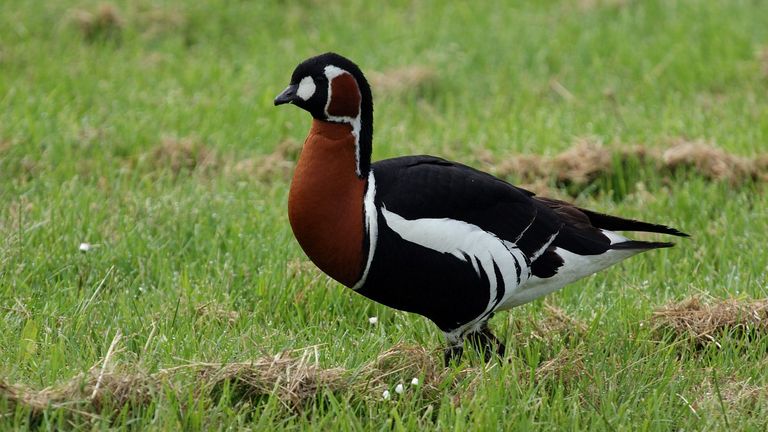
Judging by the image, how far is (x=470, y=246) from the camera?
475 cm

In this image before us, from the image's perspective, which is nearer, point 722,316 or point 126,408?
point 126,408

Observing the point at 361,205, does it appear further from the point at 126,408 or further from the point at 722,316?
the point at 722,316

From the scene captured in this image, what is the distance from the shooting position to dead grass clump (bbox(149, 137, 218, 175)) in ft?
23.6

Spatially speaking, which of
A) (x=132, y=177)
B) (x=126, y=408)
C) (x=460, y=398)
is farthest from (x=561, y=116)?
(x=126, y=408)

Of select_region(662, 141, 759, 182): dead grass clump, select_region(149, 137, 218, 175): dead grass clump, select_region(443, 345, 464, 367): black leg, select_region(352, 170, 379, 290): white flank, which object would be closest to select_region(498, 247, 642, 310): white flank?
select_region(443, 345, 464, 367): black leg

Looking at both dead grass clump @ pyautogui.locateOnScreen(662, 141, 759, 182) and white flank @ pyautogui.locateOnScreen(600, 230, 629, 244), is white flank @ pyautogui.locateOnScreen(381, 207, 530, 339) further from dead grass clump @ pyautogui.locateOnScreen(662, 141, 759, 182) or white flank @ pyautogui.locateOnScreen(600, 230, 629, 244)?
dead grass clump @ pyautogui.locateOnScreen(662, 141, 759, 182)

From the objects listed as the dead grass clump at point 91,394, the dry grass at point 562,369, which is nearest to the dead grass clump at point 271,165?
the dry grass at point 562,369

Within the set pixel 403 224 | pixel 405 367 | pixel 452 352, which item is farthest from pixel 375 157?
pixel 405 367

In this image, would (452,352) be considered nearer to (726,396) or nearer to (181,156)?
(726,396)

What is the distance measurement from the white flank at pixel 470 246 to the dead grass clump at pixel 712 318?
0.69 meters

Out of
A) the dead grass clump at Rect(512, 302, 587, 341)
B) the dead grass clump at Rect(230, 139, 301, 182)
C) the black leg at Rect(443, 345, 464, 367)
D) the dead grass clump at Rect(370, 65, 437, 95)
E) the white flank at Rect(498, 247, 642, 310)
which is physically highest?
the dead grass clump at Rect(370, 65, 437, 95)

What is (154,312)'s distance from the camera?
5102 mm

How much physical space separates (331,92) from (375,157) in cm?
283

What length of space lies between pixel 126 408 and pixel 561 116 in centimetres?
482
